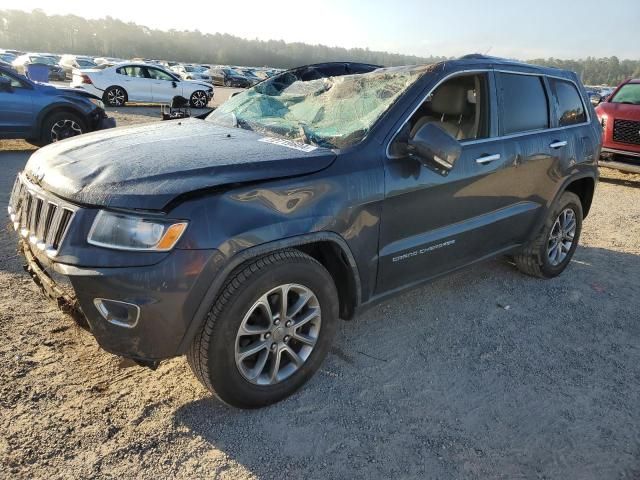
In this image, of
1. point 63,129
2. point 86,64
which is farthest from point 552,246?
point 86,64

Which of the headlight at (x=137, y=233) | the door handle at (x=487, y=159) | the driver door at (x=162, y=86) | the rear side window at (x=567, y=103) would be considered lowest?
the driver door at (x=162, y=86)

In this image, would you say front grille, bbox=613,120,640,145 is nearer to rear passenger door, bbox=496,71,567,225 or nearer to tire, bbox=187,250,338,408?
rear passenger door, bbox=496,71,567,225

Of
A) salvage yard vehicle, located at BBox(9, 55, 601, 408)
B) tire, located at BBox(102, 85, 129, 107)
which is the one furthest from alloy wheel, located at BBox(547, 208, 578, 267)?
tire, located at BBox(102, 85, 129, 107)

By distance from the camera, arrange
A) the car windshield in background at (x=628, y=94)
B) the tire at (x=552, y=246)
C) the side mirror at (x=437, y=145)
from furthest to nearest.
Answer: the car windshield in background at (x=628, y=94), the tire at (x=552, y=246), the side mirror at (x=437, y=145)

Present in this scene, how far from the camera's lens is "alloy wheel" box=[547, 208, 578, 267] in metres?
4.58

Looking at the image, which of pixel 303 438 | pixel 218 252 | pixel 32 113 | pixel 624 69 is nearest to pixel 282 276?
pixel 218 252

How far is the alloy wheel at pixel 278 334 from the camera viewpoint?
2.55 m

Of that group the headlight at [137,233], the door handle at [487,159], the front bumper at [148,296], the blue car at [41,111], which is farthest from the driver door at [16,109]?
the door handle at [487,159]

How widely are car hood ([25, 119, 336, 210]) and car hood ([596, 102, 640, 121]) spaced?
850cm

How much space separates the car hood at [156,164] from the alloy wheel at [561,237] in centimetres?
274

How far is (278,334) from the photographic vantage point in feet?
8.71

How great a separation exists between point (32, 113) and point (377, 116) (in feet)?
25.3

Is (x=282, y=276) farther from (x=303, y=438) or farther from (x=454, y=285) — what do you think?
(x=454, y=285)

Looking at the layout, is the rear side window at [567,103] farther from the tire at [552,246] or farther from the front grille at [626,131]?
the front grille at [626,131]
